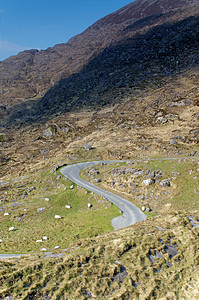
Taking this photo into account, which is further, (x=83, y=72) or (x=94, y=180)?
(x=83, y=72)

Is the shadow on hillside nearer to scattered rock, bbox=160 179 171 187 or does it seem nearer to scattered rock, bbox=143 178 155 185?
scattered rock, bbox=143 178 155 185

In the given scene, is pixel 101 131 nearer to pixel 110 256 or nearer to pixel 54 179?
pixel 54 179

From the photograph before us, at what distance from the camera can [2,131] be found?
13188cm

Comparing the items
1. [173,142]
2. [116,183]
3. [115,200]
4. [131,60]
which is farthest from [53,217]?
[131,60]

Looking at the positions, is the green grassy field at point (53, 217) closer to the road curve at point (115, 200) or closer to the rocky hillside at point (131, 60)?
the road curve at point (115, 200)

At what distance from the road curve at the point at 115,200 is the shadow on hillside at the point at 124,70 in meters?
74.9

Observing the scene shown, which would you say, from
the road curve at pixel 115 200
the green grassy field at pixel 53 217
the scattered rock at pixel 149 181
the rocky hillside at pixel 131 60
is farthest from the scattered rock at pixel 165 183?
the rocky hillside at pixel 131 60

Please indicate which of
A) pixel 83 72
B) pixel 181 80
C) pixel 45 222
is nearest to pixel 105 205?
pixel 45 222

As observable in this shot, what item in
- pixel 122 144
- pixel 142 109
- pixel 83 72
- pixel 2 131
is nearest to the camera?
pixel 122 144

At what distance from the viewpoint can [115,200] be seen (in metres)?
37.7

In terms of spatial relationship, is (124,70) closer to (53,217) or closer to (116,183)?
(116,183)

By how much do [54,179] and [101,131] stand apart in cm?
4502

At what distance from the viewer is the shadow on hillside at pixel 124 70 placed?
125500 mm

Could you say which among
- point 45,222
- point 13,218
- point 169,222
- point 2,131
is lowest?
point 169,222
